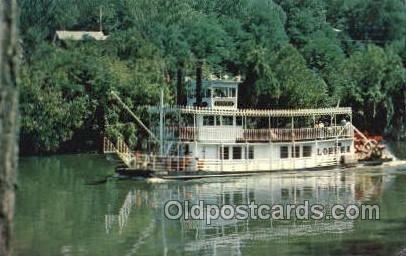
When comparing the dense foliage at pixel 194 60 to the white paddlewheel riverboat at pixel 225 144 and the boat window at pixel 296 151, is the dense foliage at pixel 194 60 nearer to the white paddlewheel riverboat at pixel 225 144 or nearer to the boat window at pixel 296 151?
the white paddlewheel riverboat at pixel 225 144

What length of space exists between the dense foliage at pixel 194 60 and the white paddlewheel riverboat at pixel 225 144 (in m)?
5.37

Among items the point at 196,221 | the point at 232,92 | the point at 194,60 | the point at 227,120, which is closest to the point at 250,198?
the point at 196,221

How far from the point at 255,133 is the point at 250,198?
30.9 ft

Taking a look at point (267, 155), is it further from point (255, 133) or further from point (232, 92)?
point (232, 92)

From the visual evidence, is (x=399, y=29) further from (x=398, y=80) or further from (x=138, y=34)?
(x=138, y=34)

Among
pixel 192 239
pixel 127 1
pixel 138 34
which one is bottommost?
pixel 192 239

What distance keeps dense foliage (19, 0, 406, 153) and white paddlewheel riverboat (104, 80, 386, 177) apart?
5.37m

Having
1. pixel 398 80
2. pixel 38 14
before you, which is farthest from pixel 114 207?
pixel 38 14

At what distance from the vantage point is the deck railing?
3400 centimetres

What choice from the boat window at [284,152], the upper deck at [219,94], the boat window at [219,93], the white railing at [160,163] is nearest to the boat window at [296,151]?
the boat window at [284,152]

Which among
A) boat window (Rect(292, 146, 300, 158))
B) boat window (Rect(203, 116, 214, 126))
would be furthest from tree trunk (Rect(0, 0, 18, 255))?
boat window (Rect(292, 146, 300, 158))

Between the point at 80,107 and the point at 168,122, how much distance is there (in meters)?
12.1

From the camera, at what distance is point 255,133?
118ft

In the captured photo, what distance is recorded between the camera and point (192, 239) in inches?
755
